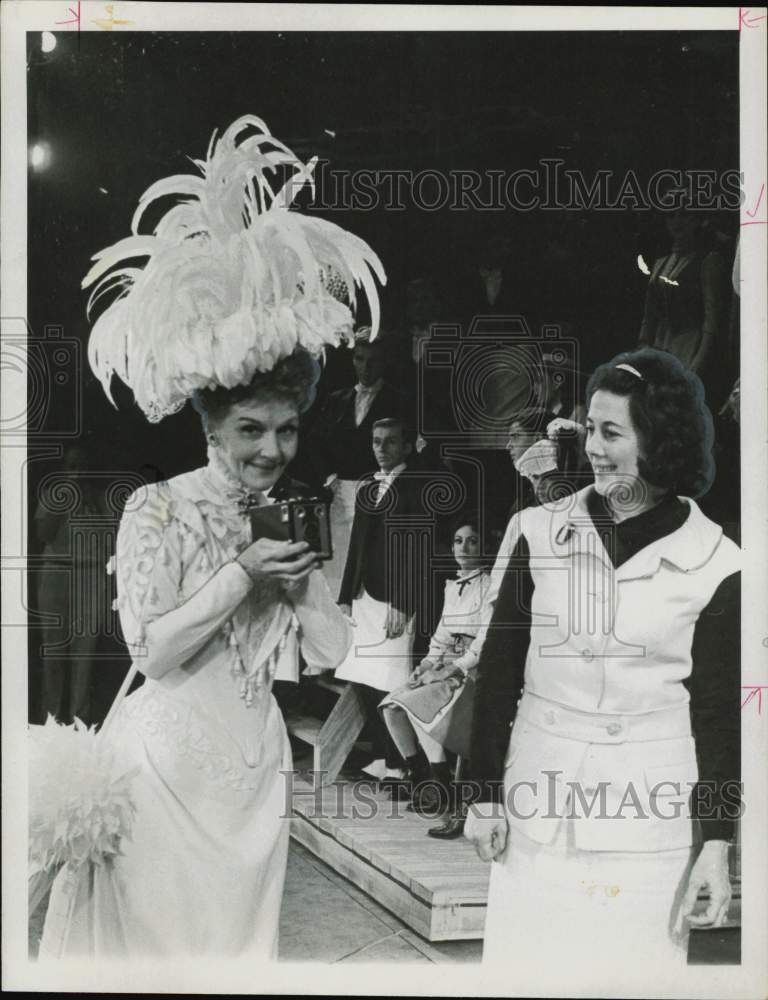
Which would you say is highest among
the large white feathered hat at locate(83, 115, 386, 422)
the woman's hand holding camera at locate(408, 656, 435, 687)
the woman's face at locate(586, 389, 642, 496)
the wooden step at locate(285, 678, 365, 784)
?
the large white feathered hat at locate(83, 115, 386, 422)

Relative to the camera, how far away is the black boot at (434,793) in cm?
250

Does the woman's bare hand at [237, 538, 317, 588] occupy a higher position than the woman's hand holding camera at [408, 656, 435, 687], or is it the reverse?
the woman's bare hand at [237, 538, 317, 588]

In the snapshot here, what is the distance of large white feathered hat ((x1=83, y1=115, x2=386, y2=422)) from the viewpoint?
2.47 meters

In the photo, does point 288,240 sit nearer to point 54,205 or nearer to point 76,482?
point 54,205

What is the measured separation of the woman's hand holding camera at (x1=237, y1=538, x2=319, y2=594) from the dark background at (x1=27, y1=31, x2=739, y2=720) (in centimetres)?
30

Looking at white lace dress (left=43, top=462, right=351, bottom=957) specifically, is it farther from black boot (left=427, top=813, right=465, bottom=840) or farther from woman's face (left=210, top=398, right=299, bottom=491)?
black boot (left=427, top=813, right=465, bottom=840)

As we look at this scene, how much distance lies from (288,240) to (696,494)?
51.7 inches

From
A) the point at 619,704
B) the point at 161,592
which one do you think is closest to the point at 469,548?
the point at 619,704

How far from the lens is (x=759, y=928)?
2.51m

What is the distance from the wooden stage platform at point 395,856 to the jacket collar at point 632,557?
0.85 meters

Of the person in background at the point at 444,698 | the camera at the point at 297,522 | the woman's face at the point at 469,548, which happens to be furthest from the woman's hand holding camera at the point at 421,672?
the camera at the point at 297,522

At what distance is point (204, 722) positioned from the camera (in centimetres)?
249

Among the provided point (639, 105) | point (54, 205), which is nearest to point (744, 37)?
point (639, 105)

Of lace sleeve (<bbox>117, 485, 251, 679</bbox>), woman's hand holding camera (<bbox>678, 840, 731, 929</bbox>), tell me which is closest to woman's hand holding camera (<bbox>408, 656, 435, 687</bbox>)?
lace sleeve (<bbox>117, 485, 251, 679</bbox>)
